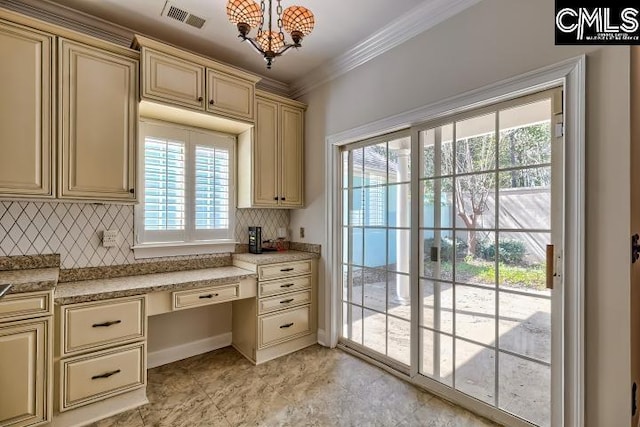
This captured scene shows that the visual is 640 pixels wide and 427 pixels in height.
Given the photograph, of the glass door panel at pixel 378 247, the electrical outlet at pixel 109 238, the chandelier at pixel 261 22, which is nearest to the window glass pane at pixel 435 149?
the glass door panel at pixel 378 247

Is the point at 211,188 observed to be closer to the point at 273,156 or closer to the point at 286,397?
the point at 273,156

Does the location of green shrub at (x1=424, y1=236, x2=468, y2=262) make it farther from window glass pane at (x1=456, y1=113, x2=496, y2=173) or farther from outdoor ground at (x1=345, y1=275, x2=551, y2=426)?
window glass pane at (x1=456, y1=113, x2=496, y2=173)

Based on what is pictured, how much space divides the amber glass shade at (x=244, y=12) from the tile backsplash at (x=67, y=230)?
1.86 m

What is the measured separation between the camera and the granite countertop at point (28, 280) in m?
1.78

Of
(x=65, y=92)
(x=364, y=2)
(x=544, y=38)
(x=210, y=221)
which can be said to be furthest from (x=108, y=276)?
(x=544, y=38)

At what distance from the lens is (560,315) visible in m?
1.77

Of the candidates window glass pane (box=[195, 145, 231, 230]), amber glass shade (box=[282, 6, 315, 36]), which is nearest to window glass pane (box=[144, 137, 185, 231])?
window glass pane (box=[195, 145, 231, 230])

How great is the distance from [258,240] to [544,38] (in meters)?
2.74

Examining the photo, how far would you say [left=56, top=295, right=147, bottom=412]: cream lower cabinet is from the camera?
6.46 feet

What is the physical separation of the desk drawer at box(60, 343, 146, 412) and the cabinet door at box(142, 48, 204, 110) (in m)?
1.87

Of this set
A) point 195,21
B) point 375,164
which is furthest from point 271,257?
point 195,21

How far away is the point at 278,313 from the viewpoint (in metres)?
3.00

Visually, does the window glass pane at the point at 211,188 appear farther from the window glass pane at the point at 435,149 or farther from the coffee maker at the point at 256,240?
the window glass pane at the point at 435,149

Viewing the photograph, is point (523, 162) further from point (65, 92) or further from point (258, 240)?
point (65, 92)
